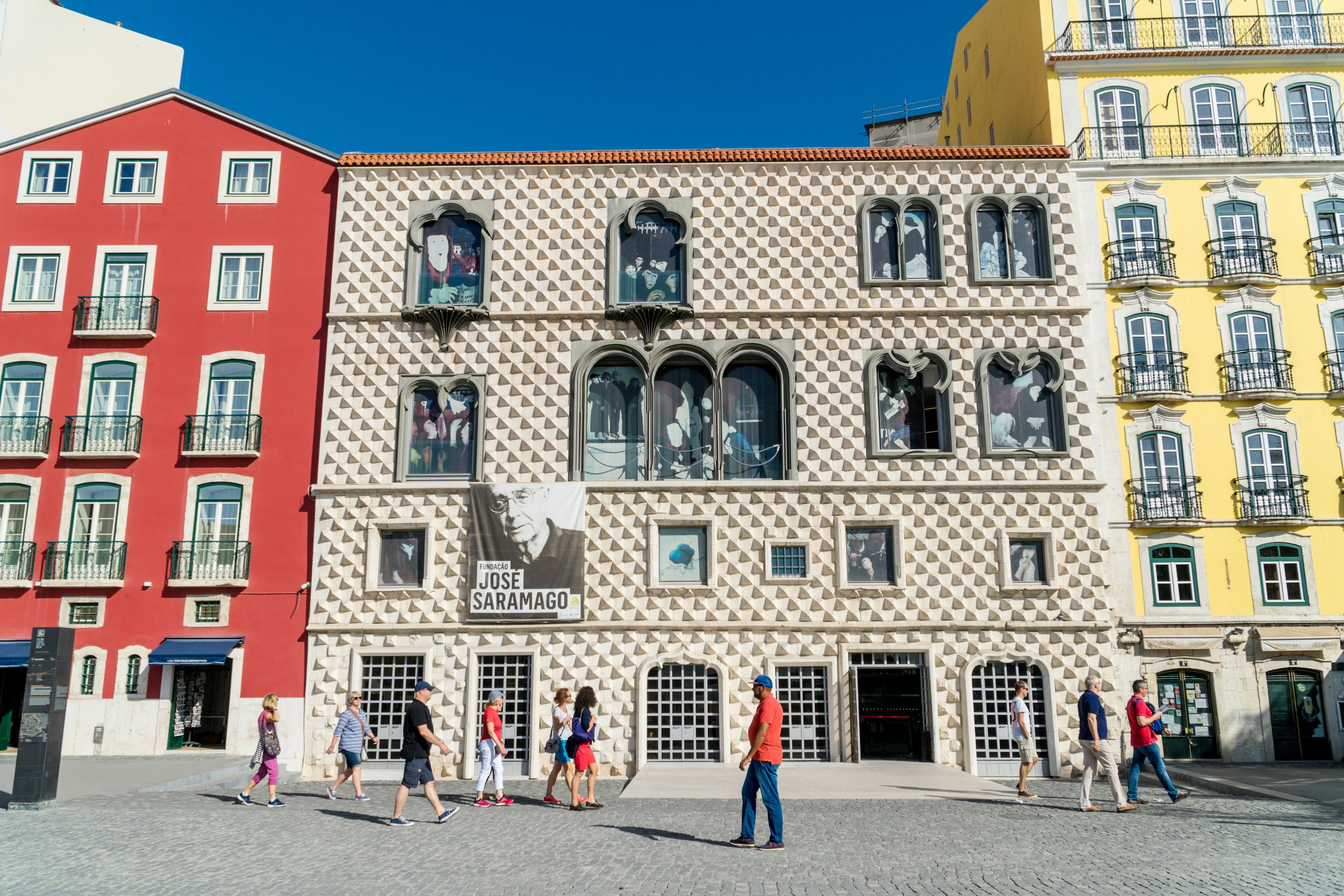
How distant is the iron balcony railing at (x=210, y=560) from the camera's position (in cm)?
2311

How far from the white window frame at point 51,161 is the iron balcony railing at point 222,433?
7.14 metres

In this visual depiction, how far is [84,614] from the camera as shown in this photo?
23188mm

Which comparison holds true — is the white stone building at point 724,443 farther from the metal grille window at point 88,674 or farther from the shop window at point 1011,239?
the metal grille window at point 88,674

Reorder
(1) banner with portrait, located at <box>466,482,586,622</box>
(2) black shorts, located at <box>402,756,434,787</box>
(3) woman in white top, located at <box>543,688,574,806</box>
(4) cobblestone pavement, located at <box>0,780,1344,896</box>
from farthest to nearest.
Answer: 1. (1) banner with portrait, located at <box>466,482,586,622</box>
2. (3) woman in white top, located at <box>543,688,574,806</box>
3. (2) black shorts, located at <box>402,756,434,787</box>
4. (4) cobblestone pavement, located at <box>0,780,1344,896</box>

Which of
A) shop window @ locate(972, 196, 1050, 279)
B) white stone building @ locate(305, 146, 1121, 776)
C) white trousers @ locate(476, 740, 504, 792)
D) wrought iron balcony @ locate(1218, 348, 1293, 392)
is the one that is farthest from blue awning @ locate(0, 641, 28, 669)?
wrought iron balcony @ locate(1218, 348, 1293, 392)

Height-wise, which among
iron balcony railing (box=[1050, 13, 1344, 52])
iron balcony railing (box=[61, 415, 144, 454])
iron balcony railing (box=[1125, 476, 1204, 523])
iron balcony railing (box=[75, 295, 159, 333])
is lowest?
iron balcony railing (box=[1125, 476, 1204, 523])

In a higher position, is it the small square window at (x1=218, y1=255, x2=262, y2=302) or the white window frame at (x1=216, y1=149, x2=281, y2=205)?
the white window frame at (x1=216, y1=149, x2=281, y2=205)

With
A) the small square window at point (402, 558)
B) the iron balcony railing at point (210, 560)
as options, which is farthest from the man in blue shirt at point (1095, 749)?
the iron balcony railing at point (210, 560)

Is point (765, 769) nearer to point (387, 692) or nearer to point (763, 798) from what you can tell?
point (763, 798)

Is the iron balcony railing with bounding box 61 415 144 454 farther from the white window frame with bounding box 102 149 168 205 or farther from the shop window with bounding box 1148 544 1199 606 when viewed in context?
the shop window with bounding box 1148 544 1199 606

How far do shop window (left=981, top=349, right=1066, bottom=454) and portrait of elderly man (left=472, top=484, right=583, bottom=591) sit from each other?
33.1 feet

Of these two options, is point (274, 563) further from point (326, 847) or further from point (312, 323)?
point (326, 847)

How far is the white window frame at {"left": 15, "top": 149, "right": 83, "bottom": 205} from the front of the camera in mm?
25312

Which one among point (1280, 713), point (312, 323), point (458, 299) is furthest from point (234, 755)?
point (1280, 713)
